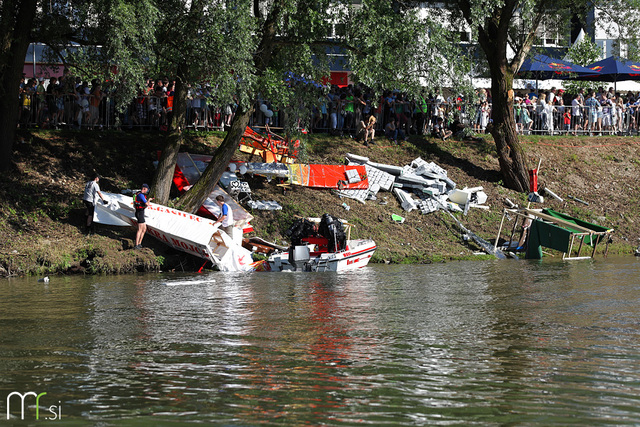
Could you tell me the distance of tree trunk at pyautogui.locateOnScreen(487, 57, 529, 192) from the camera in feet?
96.2

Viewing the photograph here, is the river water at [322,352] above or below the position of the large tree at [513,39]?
below

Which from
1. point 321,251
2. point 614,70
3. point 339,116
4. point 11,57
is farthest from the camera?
point 614,70

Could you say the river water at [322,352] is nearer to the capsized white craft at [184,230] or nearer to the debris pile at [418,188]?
the capsized white craft at [184,230]

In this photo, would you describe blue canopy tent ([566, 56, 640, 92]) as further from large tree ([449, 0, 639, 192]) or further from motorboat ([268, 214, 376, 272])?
motorboat ([268, 214, 376, 272])

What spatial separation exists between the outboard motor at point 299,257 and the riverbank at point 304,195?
2751 mm

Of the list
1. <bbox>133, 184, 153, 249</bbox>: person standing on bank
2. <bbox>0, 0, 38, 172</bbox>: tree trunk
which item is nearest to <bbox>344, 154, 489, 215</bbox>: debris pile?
<bbox>133, 184, 153, 249</bbox>: person standing on bank

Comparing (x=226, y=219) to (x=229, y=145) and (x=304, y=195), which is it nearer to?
(x=229, y=145)

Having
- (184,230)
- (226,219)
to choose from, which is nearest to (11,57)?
(184,230)

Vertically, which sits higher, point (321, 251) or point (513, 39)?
point (513, 39)

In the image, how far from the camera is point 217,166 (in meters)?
23.0

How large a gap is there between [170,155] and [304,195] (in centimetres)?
512

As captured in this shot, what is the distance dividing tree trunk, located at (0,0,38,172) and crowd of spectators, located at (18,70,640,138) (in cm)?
228

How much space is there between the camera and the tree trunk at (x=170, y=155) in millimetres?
22453

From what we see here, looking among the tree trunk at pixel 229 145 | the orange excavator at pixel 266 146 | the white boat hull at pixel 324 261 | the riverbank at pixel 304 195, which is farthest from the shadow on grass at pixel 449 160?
the white boat hull at pixel 324 261
